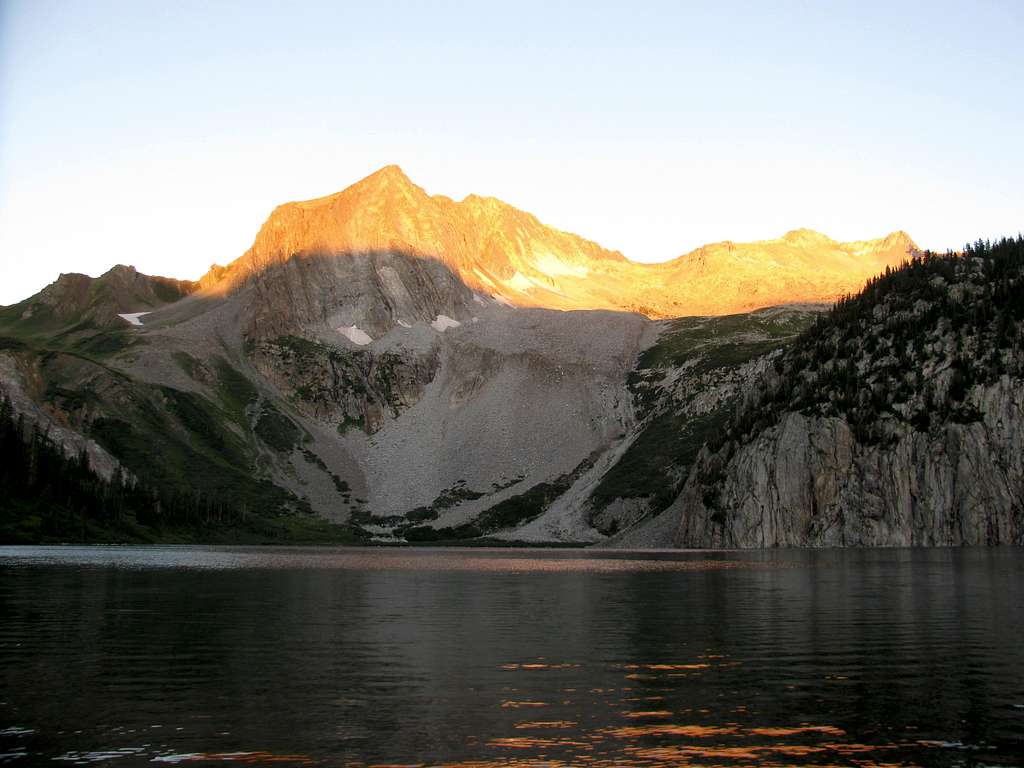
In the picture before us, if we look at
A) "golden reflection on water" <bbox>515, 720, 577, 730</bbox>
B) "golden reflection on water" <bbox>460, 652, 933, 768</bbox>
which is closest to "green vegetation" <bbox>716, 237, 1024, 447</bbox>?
"golden reflection on water" <bbox>460, 652, 933, 768</bbox>

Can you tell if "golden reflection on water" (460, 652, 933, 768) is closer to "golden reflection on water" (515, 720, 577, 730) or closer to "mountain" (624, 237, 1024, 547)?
"golden reflection on water" (515, 720, 577, 730)

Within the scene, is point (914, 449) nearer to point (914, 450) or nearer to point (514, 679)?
point (914, 450)

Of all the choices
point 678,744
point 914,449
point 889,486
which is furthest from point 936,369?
point 678,744

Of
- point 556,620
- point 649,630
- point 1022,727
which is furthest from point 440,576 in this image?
point 1022,727

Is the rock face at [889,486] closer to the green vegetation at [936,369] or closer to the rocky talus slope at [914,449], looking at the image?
the rocky talus slope at [914,449]

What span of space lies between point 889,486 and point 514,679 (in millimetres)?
162946

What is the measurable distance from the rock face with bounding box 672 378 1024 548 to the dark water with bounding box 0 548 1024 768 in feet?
364

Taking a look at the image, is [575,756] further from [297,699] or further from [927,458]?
[927,458]

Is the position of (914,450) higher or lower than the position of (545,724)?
higher

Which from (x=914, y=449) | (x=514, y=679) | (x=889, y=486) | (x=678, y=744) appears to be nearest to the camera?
(x=678, y=744)

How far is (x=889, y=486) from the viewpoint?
184875 mm

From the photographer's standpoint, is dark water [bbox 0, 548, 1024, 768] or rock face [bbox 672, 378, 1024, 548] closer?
dark water [bbox 0, 548, 1024, 768]

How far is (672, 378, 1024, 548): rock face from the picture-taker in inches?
6905

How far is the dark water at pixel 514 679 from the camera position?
2559cm
